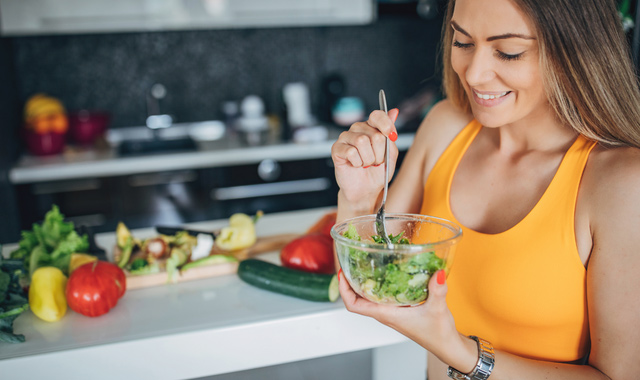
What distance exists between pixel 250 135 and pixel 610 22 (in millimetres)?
2215

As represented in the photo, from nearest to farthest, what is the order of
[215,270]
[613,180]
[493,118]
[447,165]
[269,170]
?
[613,180] → [493,118] → [447,165] → [215,270] → [269,170]

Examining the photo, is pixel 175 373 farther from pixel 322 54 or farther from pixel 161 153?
pixel 322 54

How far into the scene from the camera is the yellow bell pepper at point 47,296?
1137mm

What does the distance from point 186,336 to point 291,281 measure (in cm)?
26

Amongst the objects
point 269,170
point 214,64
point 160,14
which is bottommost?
point 269,170

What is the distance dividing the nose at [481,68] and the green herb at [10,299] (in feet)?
3.17

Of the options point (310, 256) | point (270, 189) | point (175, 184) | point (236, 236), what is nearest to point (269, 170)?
point (270, 189)

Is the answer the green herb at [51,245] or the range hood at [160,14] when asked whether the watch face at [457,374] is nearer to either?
the green herb at [51,245]

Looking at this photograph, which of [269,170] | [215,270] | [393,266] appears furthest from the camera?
[269,170]

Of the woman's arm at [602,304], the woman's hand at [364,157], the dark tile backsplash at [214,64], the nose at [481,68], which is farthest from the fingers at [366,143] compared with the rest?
the dark tile backsplash at [214,64]

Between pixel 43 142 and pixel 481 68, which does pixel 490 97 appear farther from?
pixel 43 142

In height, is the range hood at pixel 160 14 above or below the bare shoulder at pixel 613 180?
above

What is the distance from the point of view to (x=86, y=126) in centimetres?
284

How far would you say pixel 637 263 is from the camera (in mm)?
870
